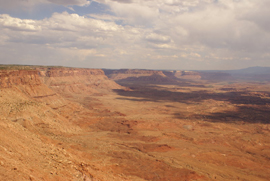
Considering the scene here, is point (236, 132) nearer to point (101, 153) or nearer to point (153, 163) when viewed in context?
point (153, 163)

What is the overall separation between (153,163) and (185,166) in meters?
5.03

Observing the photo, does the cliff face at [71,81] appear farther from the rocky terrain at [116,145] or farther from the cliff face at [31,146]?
the cliff face at [31,146]

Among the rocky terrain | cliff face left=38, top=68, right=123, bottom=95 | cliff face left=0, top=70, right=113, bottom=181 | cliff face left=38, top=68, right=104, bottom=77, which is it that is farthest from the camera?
cliff face left=38, top=68, right=104, bottom=77

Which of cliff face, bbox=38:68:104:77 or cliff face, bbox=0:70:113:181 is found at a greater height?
cliff face, bbox=38:68:104:77

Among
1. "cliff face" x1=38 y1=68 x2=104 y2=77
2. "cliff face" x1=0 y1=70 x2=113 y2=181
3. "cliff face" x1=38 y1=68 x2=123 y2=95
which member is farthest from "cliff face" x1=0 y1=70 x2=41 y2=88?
"cliff face" x1=38 y1=68 x2=104 y2=77

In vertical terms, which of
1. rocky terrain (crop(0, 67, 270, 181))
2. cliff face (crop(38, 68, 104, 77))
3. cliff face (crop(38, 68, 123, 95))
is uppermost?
cliff face (crop(38, 68, 104, 77))

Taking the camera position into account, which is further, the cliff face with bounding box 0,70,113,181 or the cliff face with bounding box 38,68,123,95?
the cliff face with bounding box 38,68,123,95

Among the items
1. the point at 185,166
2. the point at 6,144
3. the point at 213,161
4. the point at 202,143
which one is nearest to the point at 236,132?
the point at 202,143

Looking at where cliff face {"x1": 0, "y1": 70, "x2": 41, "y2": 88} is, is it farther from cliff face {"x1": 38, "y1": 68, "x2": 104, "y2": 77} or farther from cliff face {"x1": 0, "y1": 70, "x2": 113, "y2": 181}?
cliff face {"x1": 38, "y1": 68, "x2": 104, "y2": 77}

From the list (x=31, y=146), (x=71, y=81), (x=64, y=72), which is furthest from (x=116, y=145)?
(x=64, y=72)

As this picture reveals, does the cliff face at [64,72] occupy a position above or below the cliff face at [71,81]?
above

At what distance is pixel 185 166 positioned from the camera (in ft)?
101

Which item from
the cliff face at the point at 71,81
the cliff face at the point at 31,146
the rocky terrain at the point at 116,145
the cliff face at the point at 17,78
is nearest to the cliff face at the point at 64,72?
the cliff face at the point at 71,81

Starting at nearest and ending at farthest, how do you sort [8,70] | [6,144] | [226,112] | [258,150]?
[6,144] → [258,150] → [8,70] → [226,112]
